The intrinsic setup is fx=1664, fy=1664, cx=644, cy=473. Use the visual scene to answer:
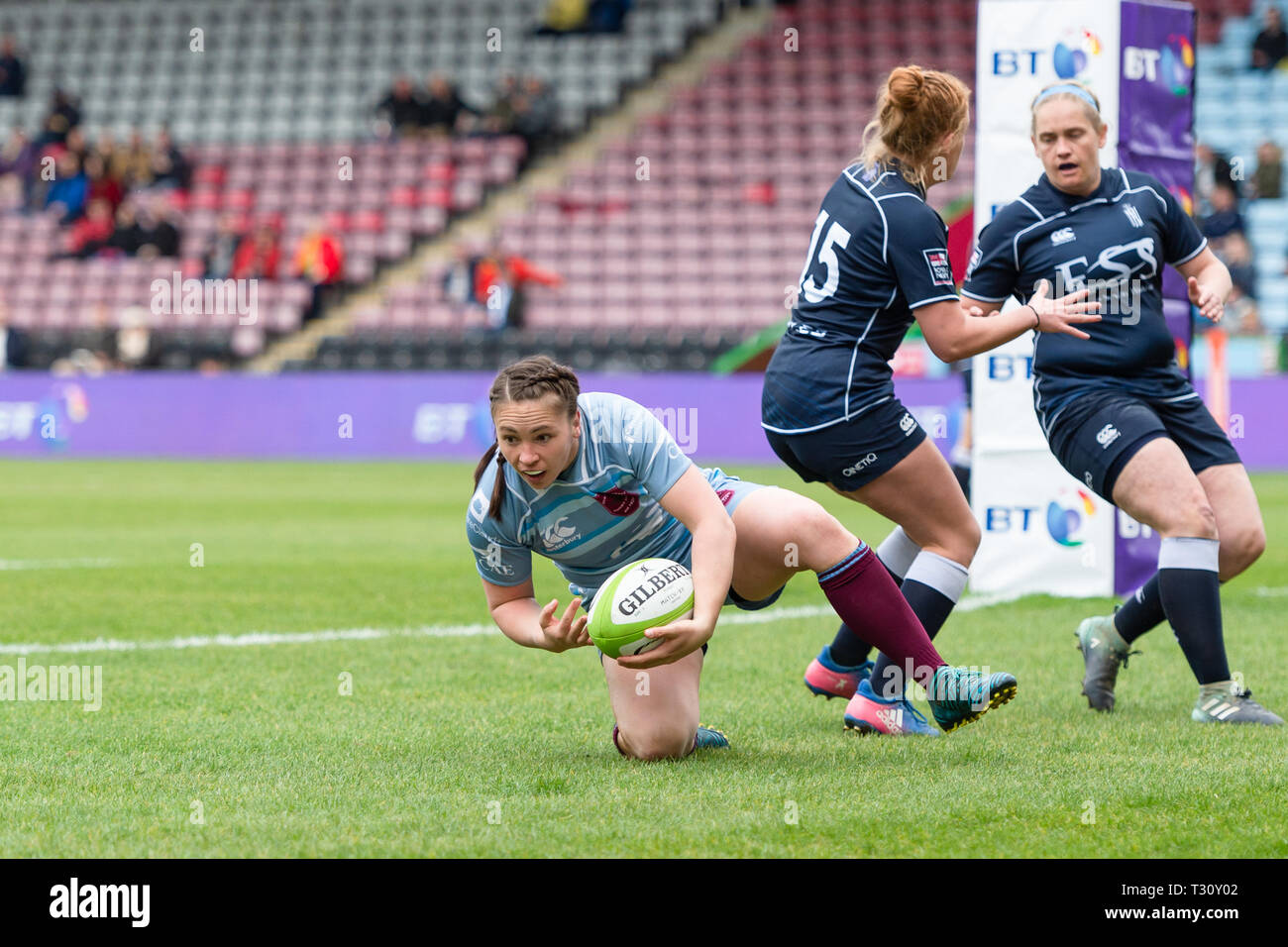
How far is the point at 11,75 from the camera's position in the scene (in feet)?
92.2

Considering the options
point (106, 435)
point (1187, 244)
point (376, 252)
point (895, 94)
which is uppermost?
point (895, 94)

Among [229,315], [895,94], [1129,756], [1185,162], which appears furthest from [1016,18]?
[229,315]

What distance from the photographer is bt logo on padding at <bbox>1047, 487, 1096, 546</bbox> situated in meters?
8.12

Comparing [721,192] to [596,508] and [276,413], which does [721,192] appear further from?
[596,508]

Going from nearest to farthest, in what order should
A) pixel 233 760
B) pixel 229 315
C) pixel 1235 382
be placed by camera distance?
pixel 233 760 < pixel 1235 382 < pixel 229 315

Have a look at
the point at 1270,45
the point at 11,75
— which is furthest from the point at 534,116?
the point at 1270,45

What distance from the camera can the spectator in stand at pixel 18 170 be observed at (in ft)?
84.3

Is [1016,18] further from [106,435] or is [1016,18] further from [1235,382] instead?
[106,435]

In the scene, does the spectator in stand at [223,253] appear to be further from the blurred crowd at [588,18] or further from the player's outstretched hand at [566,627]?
the player's outstretched hand at [566,627]

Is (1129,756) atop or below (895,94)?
below

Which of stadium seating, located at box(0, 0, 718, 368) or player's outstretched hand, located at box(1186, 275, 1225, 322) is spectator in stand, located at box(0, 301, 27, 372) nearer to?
stadium seating, located at box(0, 0, 718, 368)

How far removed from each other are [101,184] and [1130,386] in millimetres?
22304

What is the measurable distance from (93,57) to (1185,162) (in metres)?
24.9

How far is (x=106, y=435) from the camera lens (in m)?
19.9
